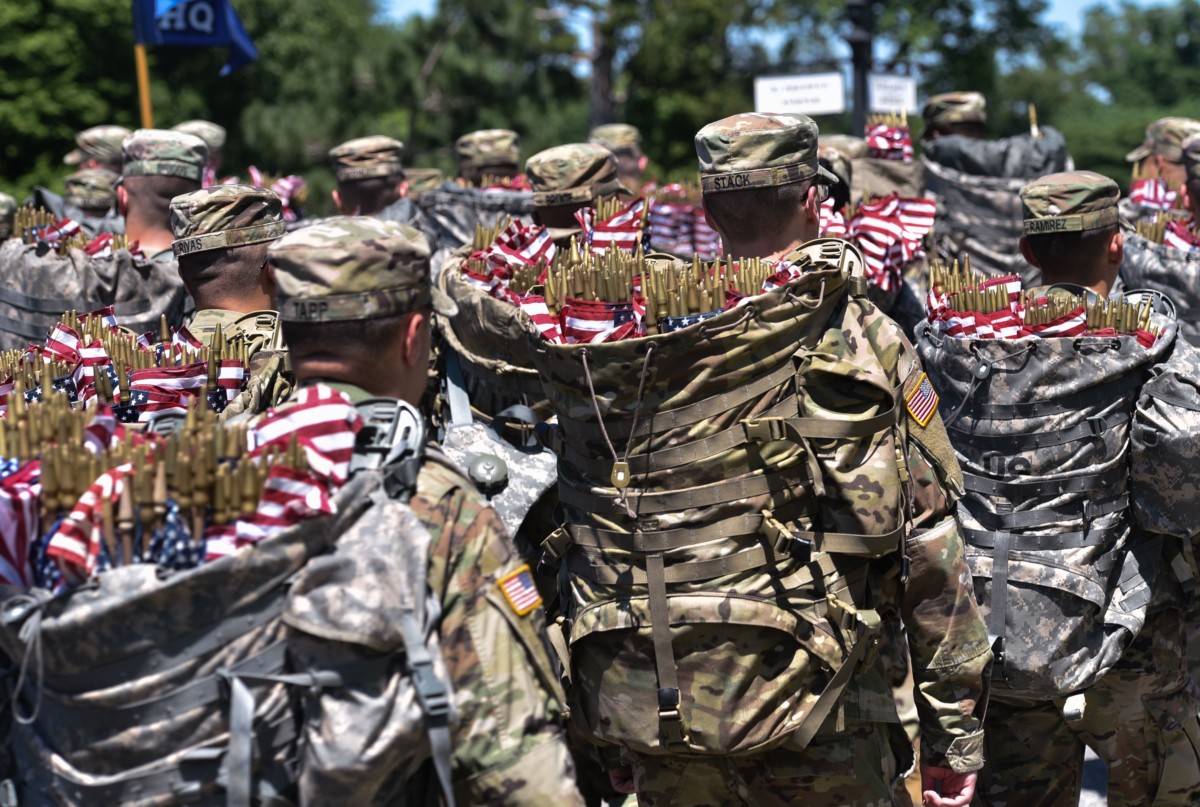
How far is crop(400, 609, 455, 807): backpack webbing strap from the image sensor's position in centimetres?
272

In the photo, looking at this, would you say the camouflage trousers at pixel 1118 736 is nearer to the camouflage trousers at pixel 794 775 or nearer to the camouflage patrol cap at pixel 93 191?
the camouflage trousers at pixel 794 775

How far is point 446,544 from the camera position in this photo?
292cm

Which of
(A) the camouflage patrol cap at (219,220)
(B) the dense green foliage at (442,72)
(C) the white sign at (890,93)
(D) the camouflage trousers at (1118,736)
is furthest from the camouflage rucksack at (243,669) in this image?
(B) the dense green foliage at (442,72)

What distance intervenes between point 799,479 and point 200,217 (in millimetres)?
2524

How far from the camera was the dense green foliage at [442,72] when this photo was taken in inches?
1176

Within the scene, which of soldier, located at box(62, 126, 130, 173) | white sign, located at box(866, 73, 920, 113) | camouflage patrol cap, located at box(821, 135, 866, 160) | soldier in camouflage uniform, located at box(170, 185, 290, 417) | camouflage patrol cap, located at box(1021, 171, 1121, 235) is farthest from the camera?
white sign, located at box(866, 73, 920, 113)

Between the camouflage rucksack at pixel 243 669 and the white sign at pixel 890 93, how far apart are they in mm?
11092

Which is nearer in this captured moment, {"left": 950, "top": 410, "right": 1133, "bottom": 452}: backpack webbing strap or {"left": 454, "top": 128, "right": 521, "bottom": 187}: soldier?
{"left": 950, "top": 410, "right": 1133, "bottom": 452}: backpack webbing strap

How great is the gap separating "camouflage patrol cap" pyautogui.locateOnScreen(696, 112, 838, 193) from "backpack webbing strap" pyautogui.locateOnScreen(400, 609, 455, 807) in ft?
6.10

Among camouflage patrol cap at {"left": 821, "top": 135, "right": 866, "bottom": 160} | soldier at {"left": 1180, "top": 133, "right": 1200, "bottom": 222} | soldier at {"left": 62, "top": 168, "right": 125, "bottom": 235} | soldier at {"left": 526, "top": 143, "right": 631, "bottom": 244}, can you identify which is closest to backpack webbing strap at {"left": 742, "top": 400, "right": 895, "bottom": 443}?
soldier at {"left": 526, "top": 143, "right": 631, "bottom": 244}

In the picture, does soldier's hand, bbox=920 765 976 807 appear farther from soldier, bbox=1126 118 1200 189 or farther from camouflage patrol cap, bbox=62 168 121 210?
camouflage patrol cap, bbox=62 168 121 210

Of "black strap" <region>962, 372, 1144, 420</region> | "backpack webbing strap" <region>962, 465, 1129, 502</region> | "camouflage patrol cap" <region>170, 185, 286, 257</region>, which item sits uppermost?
"camouflage patrol cap" <region>170, 185, 286, 257</region>

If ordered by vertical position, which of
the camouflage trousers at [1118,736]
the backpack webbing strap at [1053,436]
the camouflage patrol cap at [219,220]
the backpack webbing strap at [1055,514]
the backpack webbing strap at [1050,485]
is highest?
the camouflage patrol cap at [219,220]

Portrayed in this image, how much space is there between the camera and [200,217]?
5.07 metres
